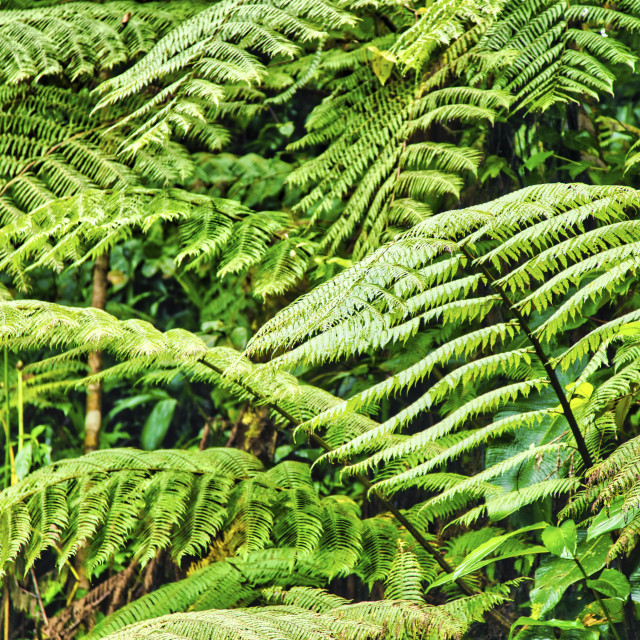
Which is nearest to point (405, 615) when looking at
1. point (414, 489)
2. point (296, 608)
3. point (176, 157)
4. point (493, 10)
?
point (296, 608)

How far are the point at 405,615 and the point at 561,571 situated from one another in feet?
0.84

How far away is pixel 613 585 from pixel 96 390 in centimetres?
159

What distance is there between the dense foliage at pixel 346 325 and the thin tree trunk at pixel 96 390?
0.01 metres

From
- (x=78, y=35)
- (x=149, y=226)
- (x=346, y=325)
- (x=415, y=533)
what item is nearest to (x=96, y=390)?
(x=149, y=226)

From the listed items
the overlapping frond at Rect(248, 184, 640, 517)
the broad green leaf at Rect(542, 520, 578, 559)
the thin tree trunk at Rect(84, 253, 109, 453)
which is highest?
the overlapping frond at Rect(248, 184, 640, 517)

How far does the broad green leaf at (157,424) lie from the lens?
83.6 inches

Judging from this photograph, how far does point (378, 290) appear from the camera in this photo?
2.80ft

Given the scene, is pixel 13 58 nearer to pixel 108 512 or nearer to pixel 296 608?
pixel 108 512

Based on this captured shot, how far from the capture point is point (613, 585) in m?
0.90

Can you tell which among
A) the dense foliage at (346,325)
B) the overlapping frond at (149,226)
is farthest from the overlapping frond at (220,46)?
the overlapping frond at (149,226)

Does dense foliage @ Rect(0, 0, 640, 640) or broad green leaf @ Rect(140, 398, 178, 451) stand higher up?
dense foliage @ Rect(0, 0, 640, 640)

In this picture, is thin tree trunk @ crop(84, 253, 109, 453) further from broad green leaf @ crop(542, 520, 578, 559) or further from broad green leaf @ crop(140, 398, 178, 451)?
broad green leaf @ crop(542, 520, 578, 559)

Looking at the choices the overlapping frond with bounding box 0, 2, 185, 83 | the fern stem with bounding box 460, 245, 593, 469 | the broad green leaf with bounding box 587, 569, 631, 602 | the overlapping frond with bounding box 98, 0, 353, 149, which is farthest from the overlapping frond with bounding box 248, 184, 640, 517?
the overlapping frond with bounding box 0, 2, 185, 83

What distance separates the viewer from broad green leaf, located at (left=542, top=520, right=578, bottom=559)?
2.89 feet
